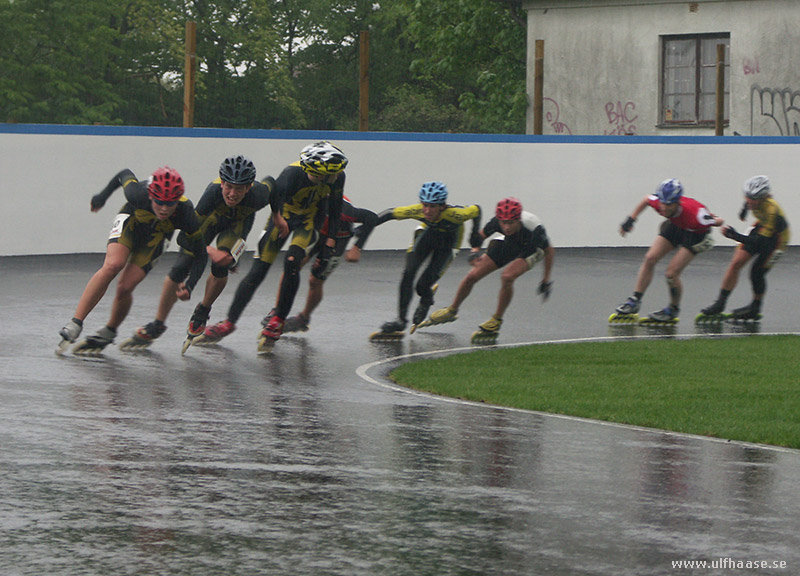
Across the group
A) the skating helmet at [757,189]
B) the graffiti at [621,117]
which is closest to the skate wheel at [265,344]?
the skating helmet at [757,189]

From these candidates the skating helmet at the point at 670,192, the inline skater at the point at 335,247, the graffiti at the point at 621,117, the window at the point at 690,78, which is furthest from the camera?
the graffiti at the point at 621,117

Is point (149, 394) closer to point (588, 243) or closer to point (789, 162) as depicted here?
point (588, 243)

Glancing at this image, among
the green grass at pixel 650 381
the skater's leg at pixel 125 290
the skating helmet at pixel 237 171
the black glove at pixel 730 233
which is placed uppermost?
the skating helmet at pixel 237 171

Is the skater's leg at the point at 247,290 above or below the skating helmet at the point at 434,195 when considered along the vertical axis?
below

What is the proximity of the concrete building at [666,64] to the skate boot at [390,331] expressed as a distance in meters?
22.1

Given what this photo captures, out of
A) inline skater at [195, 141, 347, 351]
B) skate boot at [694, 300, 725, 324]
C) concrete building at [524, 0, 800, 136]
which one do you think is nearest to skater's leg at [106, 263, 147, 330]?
A: inline skater at [195, 141, 347, 351]

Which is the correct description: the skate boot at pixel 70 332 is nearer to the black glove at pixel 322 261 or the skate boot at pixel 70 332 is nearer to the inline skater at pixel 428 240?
the black glove at pixel 322 261

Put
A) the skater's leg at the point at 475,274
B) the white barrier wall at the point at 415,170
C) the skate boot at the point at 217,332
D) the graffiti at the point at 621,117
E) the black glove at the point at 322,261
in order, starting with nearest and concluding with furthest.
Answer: the skate boot at the point at 217,332 < the black glove at the point at 322,261 < the skater's leg at the point at 475,274 < the white barrier wall at the point at 415,170 < the graffiti at the point at 621,117

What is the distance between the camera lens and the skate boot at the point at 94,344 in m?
12.6

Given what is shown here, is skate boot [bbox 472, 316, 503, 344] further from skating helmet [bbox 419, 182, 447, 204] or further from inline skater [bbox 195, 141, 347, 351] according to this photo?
inline skater [bbox 195, 141, 347, 351]

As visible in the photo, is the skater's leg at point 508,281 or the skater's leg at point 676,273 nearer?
the skater's leg at point 508,281

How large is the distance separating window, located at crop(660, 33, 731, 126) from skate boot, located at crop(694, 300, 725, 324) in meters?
20.0

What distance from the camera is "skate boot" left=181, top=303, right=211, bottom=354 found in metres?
13.2

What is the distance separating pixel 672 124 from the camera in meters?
37.1
